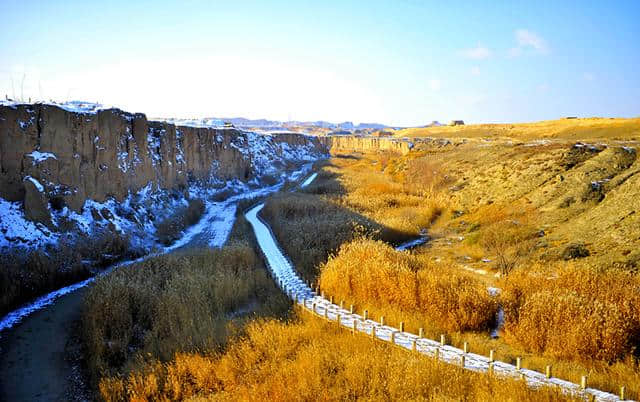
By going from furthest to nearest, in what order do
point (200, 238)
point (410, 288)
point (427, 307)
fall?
point (200, 238)
point (410, 288)
point (427, 307)

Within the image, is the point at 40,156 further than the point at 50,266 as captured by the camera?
Yes

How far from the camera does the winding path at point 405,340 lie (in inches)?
260

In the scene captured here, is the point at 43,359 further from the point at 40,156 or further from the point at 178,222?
the point at 178,222

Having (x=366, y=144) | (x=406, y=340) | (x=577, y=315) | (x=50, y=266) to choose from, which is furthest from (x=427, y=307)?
(x=366, y=144)

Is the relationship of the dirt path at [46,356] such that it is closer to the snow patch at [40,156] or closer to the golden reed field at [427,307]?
the golden reed field at [427,307]

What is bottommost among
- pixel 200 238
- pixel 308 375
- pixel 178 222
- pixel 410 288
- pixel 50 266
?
pixel 200 238

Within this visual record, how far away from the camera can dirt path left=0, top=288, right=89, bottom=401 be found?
909cm

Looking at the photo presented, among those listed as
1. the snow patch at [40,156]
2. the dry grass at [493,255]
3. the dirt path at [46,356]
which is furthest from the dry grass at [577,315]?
the snow patch at [40,156]

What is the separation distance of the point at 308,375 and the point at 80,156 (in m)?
15.9

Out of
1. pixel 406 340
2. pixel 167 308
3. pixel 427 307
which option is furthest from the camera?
pixel 167 308

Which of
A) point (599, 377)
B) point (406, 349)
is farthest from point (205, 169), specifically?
point (599, 377)

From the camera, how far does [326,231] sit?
709 inches

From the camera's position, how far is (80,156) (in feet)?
61.8

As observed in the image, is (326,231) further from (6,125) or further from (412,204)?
(6,125)
